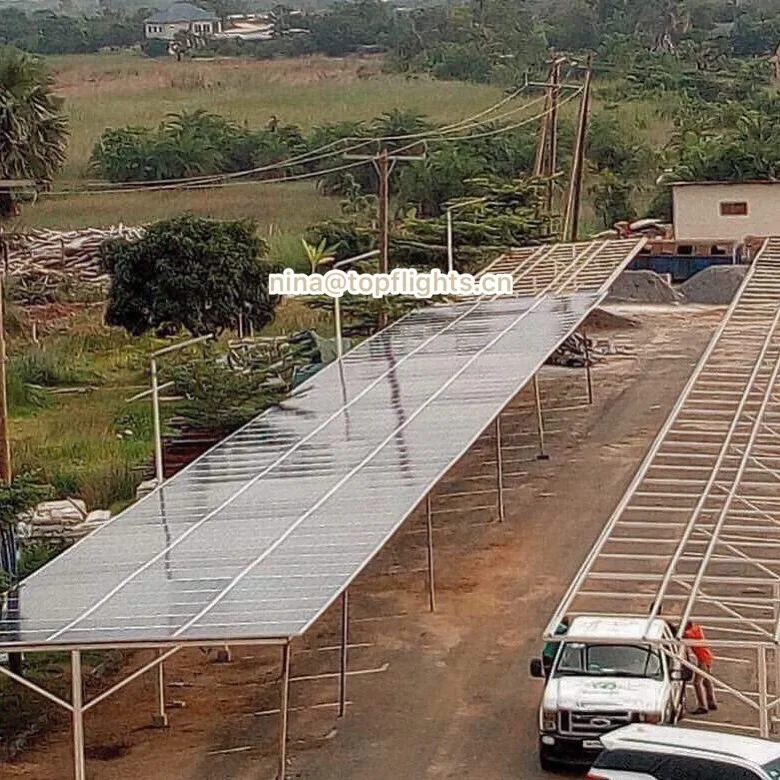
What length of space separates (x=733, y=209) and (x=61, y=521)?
32.7 metres

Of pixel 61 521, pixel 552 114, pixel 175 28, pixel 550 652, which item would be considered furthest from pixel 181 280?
pixel 175 28

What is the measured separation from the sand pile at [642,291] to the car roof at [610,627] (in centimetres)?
3501

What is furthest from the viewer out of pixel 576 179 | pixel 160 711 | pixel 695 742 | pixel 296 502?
pixel 576 179

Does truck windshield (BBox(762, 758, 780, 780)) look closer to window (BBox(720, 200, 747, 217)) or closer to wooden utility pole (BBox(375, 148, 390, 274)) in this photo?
wooden utility pole (BBox(375, 148, 390, 274))

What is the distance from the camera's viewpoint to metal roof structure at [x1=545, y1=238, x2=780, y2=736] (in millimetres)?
21047

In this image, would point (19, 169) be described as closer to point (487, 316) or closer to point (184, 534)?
point (184, 534)

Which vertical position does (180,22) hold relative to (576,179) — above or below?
above

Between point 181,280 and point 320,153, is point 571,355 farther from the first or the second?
point 320,153

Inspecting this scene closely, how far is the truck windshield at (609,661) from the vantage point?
20484 millimetres

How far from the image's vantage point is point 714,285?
54719 millimetres

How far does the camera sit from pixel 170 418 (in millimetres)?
36094

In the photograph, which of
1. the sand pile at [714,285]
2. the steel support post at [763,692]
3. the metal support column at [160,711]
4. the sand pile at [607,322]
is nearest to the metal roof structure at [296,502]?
the metal support column at [160,711]

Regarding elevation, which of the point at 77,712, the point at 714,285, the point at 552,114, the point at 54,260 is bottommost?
the point at 714,285

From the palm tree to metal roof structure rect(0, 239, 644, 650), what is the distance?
4.95 m
